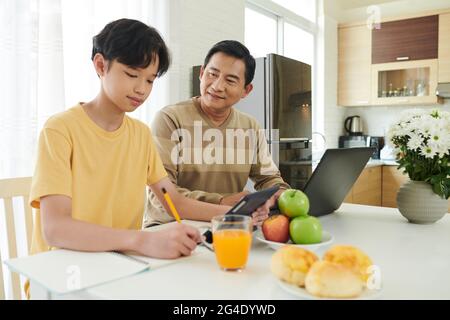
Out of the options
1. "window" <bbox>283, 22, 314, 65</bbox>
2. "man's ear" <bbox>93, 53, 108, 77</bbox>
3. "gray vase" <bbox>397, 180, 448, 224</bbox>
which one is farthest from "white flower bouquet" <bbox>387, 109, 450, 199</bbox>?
"window" <bbox>283, 22, 314, 65</bbox>

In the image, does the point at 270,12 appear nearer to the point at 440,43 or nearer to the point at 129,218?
the point at 440,43

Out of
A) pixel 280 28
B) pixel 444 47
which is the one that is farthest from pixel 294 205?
pixel 444 47

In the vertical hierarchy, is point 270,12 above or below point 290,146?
above

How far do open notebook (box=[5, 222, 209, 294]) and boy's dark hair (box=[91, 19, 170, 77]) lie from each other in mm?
552

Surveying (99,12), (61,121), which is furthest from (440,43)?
(61,121)

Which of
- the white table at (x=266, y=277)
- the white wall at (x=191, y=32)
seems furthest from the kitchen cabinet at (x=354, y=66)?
the white table at (x=266, y=277)

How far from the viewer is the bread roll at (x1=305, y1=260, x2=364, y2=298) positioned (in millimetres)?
663

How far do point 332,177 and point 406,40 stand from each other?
11.9 ft

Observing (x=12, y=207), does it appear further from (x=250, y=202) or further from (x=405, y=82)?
(x=405, y=82)

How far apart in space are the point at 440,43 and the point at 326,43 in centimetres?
112

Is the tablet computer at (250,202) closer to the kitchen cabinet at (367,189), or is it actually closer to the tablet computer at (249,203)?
the tablet computer at (249,203)

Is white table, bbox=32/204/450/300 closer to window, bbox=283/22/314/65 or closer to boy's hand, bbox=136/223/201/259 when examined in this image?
boy's hand, bbox=136/223/201/259

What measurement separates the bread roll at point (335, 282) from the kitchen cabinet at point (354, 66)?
4225mm
